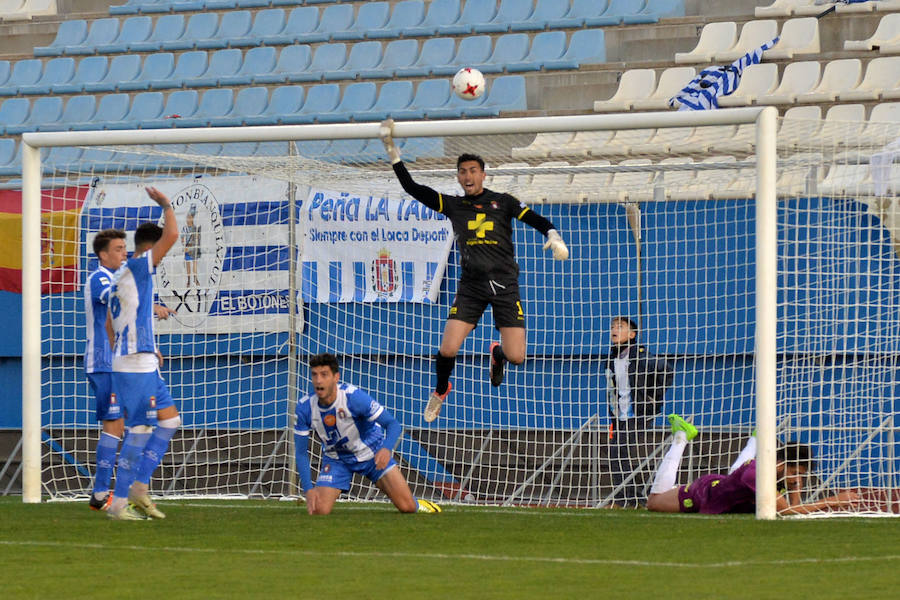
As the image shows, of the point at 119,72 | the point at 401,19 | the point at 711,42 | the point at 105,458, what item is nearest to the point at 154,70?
the point at 119,72

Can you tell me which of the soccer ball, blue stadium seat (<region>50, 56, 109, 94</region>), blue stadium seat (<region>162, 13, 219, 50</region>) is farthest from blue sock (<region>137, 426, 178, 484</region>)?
blue stadium seat (<region>162, 13, 219, 50</region>)

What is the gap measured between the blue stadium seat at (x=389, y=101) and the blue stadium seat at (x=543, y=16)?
179cm

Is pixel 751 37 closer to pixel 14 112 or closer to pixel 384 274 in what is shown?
pixel 384 274

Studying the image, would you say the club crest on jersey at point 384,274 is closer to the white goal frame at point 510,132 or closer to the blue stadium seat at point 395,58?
the white goal frame at point 510,132

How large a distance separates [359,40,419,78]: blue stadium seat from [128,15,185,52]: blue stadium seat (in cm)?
358

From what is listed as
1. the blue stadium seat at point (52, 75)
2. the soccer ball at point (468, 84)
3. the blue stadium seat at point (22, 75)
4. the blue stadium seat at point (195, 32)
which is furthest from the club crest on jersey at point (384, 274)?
the blue stadium seat at point (22, 75)

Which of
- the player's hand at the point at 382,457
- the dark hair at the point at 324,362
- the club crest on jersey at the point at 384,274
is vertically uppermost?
the club crest on jersey at the point at 384,274

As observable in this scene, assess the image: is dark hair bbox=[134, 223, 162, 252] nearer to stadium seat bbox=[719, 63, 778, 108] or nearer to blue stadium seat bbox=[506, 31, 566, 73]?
stadium seat bbox=[719, 63, 778, 108]

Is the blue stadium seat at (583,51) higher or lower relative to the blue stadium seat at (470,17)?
lower

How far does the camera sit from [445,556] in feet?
23.4

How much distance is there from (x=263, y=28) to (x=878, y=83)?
905 centimetres

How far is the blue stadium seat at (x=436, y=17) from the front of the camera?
19.4m

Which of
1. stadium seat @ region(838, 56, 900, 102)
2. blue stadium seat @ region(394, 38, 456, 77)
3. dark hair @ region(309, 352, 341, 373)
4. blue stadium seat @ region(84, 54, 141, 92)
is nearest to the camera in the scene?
dark hair @ region(309, 352, 341, 373)

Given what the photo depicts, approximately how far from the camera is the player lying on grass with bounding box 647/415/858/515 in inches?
388
